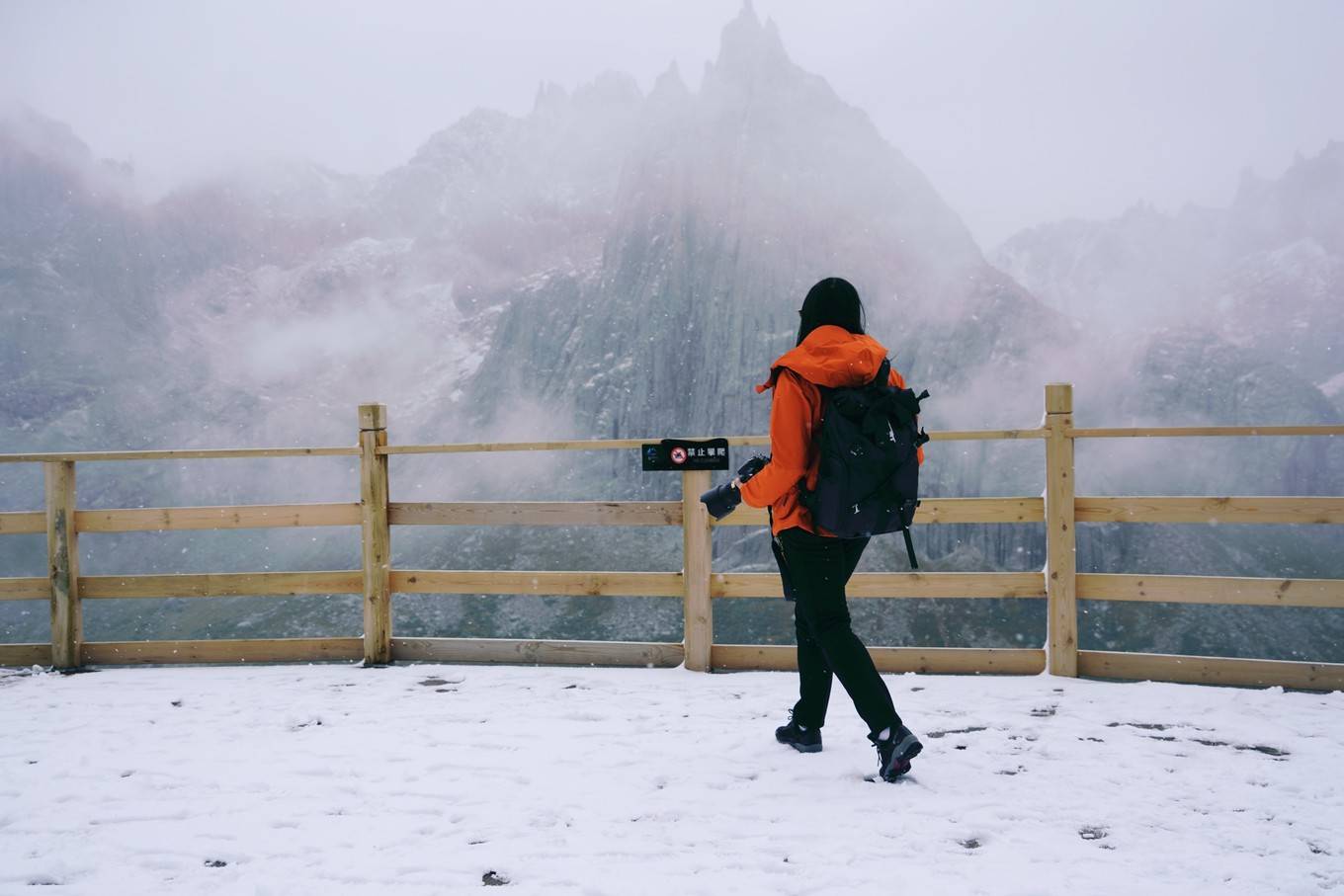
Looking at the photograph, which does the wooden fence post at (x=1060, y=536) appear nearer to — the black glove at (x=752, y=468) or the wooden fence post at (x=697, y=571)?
the wooden fence post at (x=697, y=571)

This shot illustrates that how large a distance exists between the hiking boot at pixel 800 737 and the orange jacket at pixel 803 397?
3.44ft

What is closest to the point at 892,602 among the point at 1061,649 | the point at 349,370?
the point at 1061,649

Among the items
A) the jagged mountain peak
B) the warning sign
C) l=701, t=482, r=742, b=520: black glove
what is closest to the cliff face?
the jagged mountain peak

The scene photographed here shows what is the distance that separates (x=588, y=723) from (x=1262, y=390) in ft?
562

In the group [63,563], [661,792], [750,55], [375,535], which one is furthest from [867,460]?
[750,55]

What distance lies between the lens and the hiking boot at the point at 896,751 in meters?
3.21

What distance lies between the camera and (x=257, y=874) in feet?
8.80

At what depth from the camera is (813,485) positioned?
3232 mm

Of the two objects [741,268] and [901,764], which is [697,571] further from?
[741,268]

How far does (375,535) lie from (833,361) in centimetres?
374

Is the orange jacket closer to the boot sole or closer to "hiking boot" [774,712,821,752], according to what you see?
the boot sole

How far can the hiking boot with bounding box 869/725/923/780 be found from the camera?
3.21m

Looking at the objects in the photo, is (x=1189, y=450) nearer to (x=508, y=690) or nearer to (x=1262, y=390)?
(x=1262, y=390)

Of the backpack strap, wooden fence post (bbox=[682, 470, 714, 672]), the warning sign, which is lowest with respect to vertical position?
wooden fence post (bbox=[682, 470, 714, 672])
